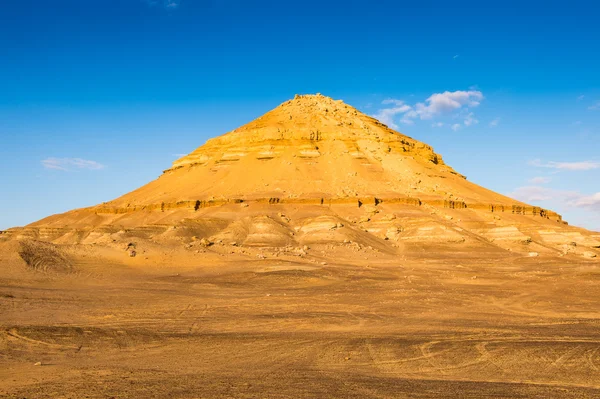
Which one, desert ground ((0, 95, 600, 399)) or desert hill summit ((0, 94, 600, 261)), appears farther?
desert hill summit ((0, 94, 600, 261))

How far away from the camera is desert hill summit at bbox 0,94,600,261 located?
150 ft

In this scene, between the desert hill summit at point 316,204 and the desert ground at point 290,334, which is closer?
the desert ground at point 290,334

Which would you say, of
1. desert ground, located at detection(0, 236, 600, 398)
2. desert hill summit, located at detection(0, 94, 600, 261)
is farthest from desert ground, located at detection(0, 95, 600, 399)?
desert hill summit, located at detection(0, 94, 600, 261)

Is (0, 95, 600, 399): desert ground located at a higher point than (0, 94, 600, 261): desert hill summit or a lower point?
lower

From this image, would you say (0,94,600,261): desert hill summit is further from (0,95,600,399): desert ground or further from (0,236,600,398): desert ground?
(0,236,600,398): desert ground

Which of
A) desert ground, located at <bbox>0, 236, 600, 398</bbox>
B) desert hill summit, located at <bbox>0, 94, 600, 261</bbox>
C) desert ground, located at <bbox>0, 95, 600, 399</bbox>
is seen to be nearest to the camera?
desert ground, located at <bbox>0, 236, 600, 398</bbox>

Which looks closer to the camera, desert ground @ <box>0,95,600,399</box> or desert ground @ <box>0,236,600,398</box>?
desert ground @ <box>0,236,600,398</box>

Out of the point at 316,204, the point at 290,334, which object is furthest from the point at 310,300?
the point at 316,204

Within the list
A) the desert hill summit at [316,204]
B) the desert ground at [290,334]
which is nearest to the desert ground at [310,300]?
the desert ground at [290,334]

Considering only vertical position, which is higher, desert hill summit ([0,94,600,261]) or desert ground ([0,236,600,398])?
desert hill summit ([0,94,600,261])

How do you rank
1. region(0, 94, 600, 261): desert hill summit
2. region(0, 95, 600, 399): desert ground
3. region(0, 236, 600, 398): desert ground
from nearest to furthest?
region(0, 236, 600, 398): desert ground, region(0, 95, 600, 399): desert ground, region(0, 94, 600, 261): desert hill summit

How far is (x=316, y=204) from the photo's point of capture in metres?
58.6

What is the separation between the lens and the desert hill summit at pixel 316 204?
45.6 m

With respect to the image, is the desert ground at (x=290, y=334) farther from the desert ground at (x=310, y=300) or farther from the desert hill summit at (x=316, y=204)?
the desert hill summit at (x=316, y=204)
